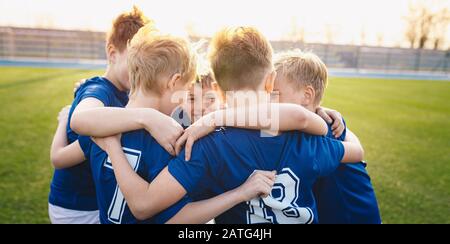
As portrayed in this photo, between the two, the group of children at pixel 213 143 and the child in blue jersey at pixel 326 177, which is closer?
the group of children at pixel 213 143

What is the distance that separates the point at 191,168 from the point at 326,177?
69 cm

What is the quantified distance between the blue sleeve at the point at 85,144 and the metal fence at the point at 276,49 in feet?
80.1

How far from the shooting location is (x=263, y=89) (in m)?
1.53

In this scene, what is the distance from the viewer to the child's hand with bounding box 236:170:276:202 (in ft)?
4.66

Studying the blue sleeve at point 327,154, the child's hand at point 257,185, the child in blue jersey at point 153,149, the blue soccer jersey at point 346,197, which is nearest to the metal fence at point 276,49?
the blue soccer jersey at point 346,197

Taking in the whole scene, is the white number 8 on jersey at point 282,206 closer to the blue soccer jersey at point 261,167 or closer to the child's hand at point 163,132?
the blue soccer jersey at point 261,167

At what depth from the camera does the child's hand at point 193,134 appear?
1.37 meters

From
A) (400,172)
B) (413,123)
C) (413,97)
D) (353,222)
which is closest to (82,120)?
(353,222)

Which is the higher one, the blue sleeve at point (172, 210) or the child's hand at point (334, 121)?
the child's hand at point (334, 121)

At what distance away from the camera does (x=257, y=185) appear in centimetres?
142

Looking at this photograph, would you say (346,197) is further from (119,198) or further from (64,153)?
(64,153)

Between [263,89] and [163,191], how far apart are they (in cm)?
55

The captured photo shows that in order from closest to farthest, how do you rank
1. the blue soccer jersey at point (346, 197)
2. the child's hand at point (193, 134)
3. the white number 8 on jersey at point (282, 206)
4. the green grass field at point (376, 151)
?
the child's hand at point (193, 134), the white number 8 on jersey at point (282, 206), the blue soccer jersey at point (346, 197), the green grass field at point (376, 151)

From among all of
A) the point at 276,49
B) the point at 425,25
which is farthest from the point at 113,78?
the point at 425,25
